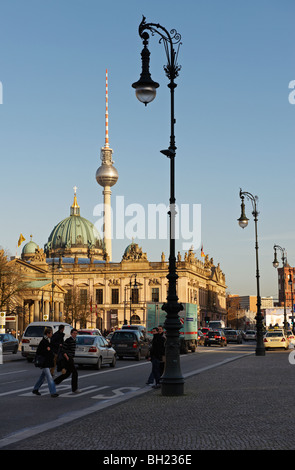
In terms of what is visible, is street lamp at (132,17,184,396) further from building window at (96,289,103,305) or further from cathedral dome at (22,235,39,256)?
cathedral dome at (22,235,39,256)

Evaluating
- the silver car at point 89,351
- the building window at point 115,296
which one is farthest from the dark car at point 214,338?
the building window at point 115,296

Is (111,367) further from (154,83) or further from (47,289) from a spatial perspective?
(47,289)

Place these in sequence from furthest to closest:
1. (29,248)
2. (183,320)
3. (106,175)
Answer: (29,248) → (106,175) → (183,320)

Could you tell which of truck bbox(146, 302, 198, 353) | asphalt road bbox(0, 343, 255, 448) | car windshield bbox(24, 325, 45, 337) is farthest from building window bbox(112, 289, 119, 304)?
asphalt road bbox(0, 343, 255, 448)

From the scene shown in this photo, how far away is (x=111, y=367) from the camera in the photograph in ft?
99.0

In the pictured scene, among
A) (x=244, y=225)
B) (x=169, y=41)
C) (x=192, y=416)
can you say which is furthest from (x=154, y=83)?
(x=244, y=225)

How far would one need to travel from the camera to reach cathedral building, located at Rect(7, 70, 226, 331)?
108625mm

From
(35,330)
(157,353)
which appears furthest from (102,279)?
(157,353)

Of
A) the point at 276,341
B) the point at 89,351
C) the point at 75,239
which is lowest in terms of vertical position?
the point at 276,341

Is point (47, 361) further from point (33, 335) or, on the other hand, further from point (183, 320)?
point (183, 320)

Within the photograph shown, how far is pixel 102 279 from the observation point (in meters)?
136

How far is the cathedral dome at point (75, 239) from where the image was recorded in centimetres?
16775

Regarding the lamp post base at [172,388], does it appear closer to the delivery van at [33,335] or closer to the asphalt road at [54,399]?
the asphalt road at [54,399]

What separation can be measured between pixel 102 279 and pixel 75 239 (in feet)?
120
